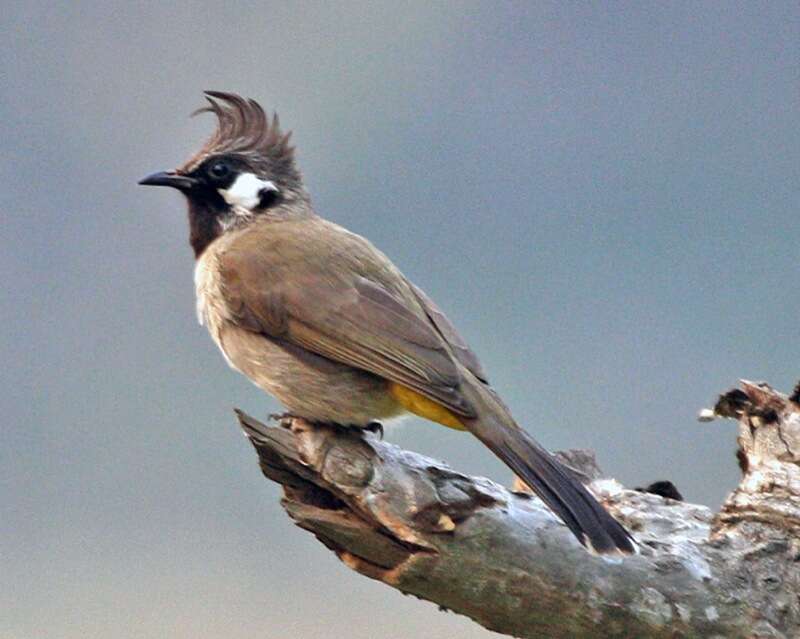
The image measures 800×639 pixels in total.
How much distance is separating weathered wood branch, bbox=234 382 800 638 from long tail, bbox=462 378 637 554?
9cm

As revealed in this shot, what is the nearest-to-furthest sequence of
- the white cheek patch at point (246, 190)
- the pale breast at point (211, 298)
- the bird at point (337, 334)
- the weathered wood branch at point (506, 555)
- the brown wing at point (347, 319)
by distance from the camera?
the weathered wood branch at point (506, 555), the bird at point (337, 334), the brown wing at point (347, 319), the pale breast at point (211, 298), the white cheek patch at point (246, 190)

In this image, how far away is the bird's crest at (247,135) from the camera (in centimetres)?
549

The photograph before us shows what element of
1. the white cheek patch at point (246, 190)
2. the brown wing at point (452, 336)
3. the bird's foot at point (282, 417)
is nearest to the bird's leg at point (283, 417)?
the bird's foot at point (282, 417)

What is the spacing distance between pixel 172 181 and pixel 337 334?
1353 mm

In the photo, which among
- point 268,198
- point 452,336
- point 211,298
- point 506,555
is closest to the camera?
point 506,555

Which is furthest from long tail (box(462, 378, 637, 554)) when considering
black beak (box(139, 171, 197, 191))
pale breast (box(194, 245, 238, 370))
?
black beak (box(139, 171, 197, 191))

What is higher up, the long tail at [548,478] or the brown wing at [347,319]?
the brown wing at [347,319]

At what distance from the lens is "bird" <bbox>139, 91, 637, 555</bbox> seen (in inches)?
166

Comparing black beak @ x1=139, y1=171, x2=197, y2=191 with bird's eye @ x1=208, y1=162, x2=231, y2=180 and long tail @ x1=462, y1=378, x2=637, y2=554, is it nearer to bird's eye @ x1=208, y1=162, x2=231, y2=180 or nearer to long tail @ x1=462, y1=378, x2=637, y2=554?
bird's eye @ x1=208, y1=162, x2=231, y2=180

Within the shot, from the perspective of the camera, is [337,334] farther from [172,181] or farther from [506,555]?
[172,181]

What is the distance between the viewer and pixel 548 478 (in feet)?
13.5

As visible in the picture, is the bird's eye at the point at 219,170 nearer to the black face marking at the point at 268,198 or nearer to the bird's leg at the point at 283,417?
the black face marking at the point at 268,198

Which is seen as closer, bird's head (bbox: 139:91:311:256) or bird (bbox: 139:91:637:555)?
bird (bbox: 139:91:637:555)

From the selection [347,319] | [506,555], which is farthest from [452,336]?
[506,555]
